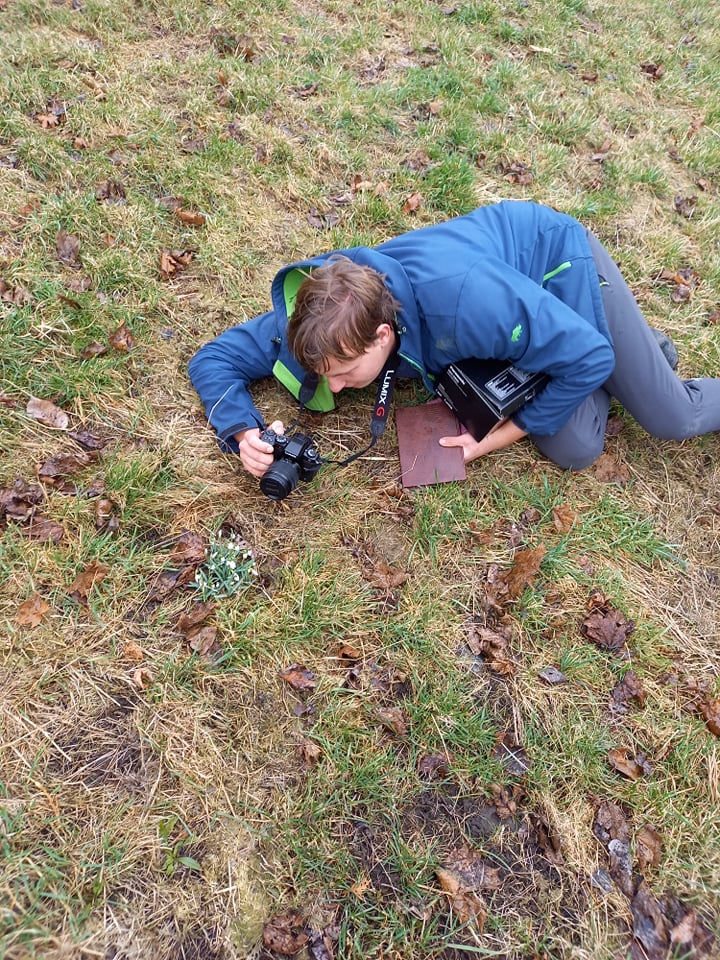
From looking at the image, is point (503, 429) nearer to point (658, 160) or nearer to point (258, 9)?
point (658, 160)

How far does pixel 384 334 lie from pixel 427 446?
775 millimetres

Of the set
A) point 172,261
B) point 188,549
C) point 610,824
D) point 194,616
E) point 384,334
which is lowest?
point 610,824

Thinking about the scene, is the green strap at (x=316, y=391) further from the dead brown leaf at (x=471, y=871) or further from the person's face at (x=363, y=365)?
the dead brown leaf at (x=471, y=871)

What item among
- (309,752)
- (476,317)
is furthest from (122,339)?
(309,752)

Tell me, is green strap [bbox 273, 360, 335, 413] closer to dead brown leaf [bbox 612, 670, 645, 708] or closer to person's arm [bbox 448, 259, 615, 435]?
person's arm [bbox 448, 259, 615, 435]

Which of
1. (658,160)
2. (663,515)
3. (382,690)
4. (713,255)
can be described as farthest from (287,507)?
(658,160)

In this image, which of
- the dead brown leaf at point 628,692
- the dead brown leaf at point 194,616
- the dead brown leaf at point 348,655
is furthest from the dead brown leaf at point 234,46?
the dead brown leaf at point 628,692

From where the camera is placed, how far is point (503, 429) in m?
3.41

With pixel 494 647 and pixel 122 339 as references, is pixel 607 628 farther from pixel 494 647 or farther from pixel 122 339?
pixel 122 339

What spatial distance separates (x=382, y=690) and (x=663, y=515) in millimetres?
1934

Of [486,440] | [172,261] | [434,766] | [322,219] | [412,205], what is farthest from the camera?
[412,205]

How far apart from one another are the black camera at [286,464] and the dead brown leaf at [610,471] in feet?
5.46

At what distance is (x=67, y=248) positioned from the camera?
12.3 feet

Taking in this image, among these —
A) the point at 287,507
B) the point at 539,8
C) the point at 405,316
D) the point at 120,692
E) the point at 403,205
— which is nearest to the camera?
the point at 120,692
